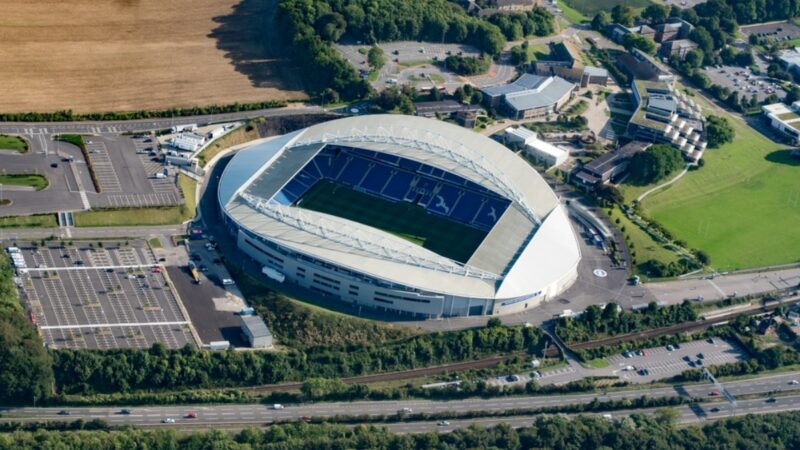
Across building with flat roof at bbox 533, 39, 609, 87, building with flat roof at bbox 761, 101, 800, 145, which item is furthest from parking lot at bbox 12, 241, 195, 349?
building with flat roof at bbox 761, 101, 800, 145

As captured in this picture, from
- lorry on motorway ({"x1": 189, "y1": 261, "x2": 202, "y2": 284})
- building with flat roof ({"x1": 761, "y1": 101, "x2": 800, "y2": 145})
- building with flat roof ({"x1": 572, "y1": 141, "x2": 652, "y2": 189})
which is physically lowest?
building with flat roof ({"x1": 761, "y1": 101, "x2": 800, "y2": 145})

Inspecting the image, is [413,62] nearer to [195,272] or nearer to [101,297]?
[195,272]

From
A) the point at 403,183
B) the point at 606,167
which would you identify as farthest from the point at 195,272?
the point at 606,167

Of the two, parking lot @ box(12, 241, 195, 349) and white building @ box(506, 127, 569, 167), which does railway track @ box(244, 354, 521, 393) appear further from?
white building @ box(506, 127, 569, 167)

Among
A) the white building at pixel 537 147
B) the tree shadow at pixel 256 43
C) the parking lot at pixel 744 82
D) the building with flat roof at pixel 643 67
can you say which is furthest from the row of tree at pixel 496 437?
the parking lot at pixel 744 82

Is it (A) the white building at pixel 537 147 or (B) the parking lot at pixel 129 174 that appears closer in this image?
(B) the parking lot at pixel 129 174

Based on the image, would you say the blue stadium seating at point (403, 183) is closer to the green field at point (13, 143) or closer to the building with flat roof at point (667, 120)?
the green field at point (13, 143)
